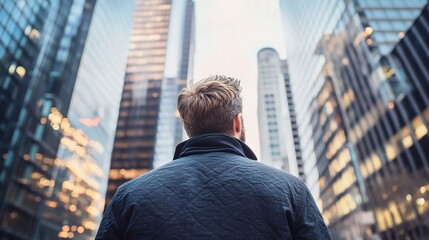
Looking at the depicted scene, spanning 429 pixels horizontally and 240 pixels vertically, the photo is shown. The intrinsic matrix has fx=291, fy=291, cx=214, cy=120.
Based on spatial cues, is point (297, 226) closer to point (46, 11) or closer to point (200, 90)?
point (200, 90)

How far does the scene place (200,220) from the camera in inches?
50.4

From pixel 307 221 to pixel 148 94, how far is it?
343 feet

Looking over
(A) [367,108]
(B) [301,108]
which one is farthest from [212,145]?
(B) [301,108]

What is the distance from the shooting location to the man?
4.18 ft

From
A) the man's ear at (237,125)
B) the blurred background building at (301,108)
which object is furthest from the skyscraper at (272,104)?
the man's ear at (237,125)

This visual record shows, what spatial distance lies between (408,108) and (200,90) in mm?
35861

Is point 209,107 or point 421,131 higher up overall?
point 421,131

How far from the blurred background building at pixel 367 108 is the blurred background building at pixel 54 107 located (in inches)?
1317

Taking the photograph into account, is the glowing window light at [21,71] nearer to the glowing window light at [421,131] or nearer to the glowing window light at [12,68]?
the glowing window light at [12,68]

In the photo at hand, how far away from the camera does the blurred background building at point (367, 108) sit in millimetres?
30297

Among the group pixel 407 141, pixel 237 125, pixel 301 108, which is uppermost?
pixel 301 108

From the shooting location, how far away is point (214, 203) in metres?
1.33

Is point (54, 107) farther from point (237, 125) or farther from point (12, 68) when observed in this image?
point (237, 125)

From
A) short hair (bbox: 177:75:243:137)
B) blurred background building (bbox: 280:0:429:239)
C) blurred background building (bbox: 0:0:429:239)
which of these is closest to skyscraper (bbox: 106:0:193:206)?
blurred background building (bbox: 0:0:429:239)
